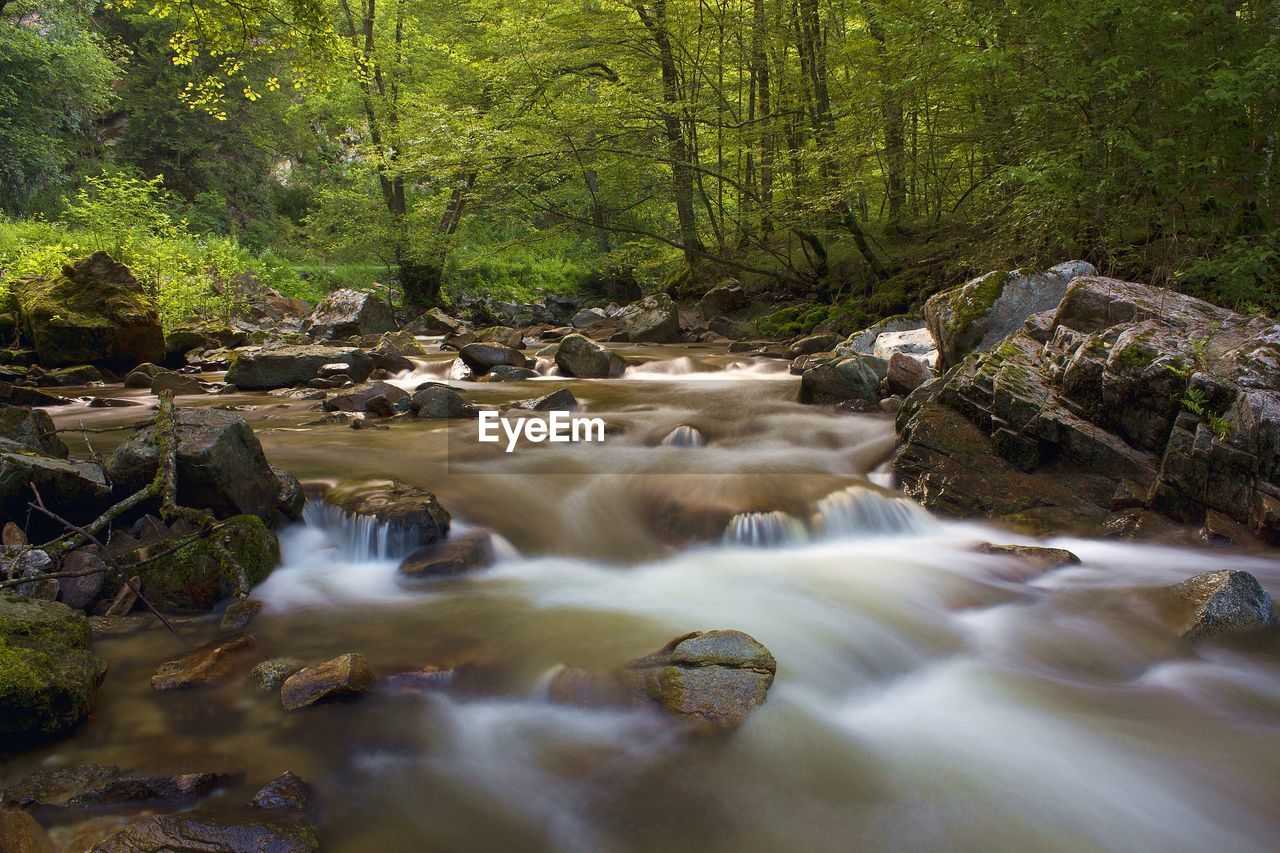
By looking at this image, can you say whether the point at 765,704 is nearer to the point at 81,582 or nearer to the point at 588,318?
the point at 81,582

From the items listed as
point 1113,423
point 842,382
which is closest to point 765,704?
point 1113,423

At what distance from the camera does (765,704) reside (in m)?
3.26

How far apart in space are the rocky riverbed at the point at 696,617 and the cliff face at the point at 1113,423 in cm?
3

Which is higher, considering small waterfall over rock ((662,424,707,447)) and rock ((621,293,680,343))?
rock ((621,293,680,343))

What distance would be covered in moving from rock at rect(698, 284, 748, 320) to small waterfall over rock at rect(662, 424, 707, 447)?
371 inches

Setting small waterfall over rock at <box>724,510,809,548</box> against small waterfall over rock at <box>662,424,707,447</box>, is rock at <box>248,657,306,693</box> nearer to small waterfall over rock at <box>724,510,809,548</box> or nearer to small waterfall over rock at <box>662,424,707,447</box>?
small waterfall over rock at <box>724,510,809,548</box>

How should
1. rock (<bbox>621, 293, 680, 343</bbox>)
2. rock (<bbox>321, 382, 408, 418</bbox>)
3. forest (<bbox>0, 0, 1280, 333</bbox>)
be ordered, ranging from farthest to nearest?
rock (<bbox>621, 293, 680, 343</bbox>) → rock (<bbox>321, 382, 408, 418</bbox>) → forest (<bbox>0, 0, 1280, 333</bbox>)

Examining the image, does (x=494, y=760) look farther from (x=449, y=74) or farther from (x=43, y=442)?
(x=449, y=74)

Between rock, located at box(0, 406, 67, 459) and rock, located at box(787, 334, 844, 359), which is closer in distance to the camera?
rock, located at box(0, 406, 67, 459)

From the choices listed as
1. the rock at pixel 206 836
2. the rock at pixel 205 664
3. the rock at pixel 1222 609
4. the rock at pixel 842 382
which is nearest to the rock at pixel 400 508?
the rock at pixel 205 664

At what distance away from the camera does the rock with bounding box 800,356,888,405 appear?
841 centimetres

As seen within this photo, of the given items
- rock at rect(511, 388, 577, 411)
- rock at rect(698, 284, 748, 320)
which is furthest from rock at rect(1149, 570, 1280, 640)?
rock at rect(698, 284, 748, 320)

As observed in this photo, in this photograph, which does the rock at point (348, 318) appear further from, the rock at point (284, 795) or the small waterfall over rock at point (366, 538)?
the rock at point (284, 795)

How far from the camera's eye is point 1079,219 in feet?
28.0
